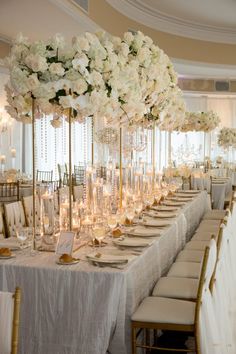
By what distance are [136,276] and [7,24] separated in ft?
24.0

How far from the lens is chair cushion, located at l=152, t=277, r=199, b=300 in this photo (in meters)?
3.79

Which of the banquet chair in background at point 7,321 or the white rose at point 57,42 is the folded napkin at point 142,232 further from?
the banquet chair in background at point 7,321

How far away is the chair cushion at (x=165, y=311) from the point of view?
322cm

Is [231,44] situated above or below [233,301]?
above

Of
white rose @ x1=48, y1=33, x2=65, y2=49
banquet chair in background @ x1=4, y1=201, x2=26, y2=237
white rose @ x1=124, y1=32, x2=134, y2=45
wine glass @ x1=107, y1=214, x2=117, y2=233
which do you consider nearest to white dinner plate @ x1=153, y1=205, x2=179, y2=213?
banquet chair in background @ x1=4, y1=201, x2=26, y2=237

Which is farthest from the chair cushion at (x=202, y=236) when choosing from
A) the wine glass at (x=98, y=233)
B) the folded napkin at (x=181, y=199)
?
the wine glass at (x=98, y=233)

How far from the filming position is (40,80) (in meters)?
3.59

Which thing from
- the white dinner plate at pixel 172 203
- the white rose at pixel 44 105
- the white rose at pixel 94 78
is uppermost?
the white rose at pixel 94 78

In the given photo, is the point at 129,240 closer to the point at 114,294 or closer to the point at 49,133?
the point at 114,294

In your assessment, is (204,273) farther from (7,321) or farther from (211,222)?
(211,222)

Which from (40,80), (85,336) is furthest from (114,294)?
(40,80)

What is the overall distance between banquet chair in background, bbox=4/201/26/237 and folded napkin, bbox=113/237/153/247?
1283 mm

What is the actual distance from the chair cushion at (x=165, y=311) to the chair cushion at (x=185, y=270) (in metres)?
0.77

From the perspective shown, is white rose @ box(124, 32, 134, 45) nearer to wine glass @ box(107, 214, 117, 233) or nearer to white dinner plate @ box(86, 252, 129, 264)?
wine glass @ box(107, 214, 117, 233)
